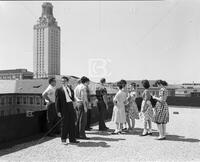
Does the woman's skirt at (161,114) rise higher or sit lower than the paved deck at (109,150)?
higher

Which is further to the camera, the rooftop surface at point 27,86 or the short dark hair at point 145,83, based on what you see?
the rooftop surface at point 27,86

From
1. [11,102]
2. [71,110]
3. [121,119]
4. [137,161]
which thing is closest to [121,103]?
[121,119]

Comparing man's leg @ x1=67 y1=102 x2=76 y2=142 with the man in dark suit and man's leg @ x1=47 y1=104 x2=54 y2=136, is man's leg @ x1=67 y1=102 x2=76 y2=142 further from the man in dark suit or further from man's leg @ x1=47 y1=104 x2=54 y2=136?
man's leg @ x1=47 y1=104 x2=54 y2=136

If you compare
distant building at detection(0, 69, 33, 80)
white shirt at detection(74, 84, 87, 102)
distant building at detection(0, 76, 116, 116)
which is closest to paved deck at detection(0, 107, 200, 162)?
white shirt at detection(74, 84, 87, 102)

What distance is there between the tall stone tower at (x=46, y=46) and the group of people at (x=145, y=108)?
123117mm

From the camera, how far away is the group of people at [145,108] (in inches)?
263

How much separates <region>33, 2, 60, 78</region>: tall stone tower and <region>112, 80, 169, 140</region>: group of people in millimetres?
123117

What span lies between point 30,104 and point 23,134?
47266 millimetres

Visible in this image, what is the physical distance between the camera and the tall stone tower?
127 meters

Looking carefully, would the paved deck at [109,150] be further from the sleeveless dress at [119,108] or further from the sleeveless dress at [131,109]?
the sleeveless dress at [131,109]

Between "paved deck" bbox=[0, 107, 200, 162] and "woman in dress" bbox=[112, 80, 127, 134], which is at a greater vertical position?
"woman in dress" bbox=[112, 80, 127, 134]

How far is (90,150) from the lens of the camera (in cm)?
553

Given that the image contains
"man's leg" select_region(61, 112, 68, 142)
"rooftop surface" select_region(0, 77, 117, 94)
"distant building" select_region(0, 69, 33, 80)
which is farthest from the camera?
"distant building" select_region(0, 69, 33, 80)

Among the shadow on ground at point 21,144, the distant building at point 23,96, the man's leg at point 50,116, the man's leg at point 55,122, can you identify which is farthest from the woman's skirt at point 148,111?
the distant building at point 23,96
